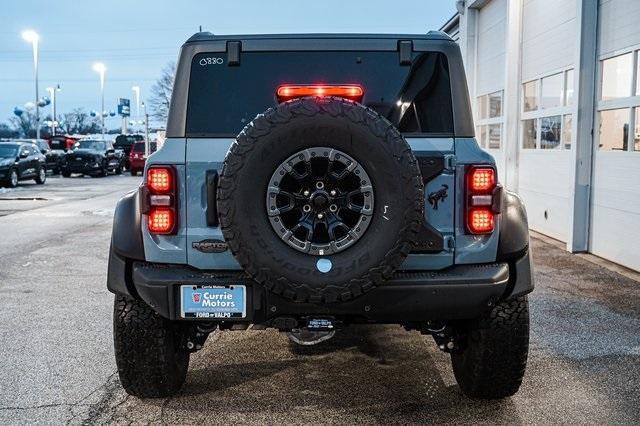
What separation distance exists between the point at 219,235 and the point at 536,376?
2.37 metres

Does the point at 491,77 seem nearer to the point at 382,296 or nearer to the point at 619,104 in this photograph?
the point at 619,104

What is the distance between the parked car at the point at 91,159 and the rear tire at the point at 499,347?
30.2 metres

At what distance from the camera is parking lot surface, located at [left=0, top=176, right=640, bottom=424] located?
4.04 metres

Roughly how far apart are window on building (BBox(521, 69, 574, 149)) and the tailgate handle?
335 inches

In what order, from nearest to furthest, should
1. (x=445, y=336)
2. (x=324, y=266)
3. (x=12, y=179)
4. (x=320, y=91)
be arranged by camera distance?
(x=324, y=266) < (x=320, y=91) < (x=445, y=336) < (x=12, y=179)

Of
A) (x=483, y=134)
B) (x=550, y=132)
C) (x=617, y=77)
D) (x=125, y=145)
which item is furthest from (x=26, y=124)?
(x=617, y=77)

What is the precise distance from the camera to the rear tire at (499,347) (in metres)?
3.97

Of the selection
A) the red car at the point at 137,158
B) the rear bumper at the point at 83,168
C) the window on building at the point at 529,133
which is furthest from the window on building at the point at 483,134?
the rear bumper at the point at 83,168

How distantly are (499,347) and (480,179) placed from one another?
3.15 feet

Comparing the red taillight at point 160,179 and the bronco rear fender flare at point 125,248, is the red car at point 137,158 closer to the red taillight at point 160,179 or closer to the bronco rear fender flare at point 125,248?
the bronco rear fender flare at point 125,248

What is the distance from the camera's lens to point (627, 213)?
8.87 metres

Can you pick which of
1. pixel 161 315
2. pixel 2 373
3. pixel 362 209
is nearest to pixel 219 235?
pixel 161 315

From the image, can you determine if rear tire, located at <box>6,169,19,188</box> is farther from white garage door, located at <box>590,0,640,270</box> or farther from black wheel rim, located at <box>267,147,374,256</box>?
black wheel rim, located at <box>267,147,374,256</box>

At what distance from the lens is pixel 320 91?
144 inches
